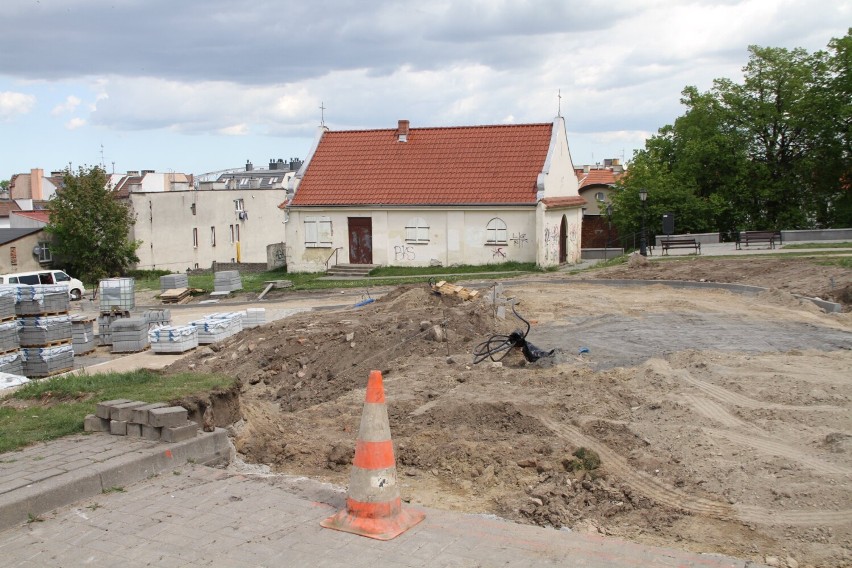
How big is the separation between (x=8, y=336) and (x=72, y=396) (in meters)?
8.94

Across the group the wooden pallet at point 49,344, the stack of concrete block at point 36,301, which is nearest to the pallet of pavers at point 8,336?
the wooden pallet at point 49,344

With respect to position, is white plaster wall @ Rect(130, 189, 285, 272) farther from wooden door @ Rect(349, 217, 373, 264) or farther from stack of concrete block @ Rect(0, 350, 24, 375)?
stack of concrete block @ Rect(0, 350, 24, 375)

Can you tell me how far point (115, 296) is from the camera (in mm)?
24312

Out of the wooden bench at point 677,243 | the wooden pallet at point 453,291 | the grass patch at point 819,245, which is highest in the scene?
the wooden bench at point 677,243

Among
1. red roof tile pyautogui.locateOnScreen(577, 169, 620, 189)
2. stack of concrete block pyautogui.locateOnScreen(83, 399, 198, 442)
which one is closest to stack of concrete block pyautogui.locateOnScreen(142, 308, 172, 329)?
stack of concrete block pyautogui.locateOnScreen(83, 399, 198, 442)

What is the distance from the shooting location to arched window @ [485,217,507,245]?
3428 cm

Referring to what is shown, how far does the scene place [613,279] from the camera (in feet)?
88.6

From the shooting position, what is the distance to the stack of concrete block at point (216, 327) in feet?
70.7

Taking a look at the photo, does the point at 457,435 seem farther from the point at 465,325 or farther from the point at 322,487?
the point at 465,325

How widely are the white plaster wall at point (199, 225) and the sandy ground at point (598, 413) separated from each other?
30.9 m

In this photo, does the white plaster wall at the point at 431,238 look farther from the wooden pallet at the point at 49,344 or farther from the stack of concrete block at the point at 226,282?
the wooden pallet at the point at 49,344

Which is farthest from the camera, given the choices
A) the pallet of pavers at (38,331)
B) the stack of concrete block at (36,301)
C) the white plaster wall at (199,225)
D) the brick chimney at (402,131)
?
the white plaster wall at (199,225)

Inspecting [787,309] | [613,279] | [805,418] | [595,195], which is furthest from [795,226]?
[805,418]

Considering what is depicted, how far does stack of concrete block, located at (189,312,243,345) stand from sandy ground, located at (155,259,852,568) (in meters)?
2.46
